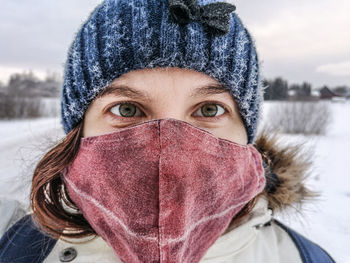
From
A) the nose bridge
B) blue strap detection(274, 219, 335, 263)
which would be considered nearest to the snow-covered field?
blue strap detection(274, 219, 335, 263)

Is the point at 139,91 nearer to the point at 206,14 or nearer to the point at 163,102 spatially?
the point at 163,102

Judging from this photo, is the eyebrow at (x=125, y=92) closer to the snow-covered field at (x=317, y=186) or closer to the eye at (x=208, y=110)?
the eye at (x=208, y=110)

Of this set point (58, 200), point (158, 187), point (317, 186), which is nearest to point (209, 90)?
point (158, 187)

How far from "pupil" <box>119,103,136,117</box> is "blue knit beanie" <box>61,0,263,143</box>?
11cm

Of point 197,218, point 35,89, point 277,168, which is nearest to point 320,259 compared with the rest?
point 277,168

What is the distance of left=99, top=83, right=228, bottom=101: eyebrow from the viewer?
0.93 meters

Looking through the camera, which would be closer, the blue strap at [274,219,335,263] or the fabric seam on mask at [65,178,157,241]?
the fabric seam on mask at [65,178,157,241]

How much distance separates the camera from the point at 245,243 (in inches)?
46.6

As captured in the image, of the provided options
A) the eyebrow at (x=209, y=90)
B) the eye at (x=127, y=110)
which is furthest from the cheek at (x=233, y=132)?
the eye at (x=127, y=110)

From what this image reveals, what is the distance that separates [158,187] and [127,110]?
1.09 ft

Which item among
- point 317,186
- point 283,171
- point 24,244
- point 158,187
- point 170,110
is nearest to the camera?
point 158,187

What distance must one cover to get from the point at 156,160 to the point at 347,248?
89.2 inches

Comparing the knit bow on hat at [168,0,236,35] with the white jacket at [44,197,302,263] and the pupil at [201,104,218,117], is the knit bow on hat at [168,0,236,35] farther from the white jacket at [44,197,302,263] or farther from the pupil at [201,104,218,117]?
the white jacket at [44,197,302,263]

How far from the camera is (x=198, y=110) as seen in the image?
1.02 meters
